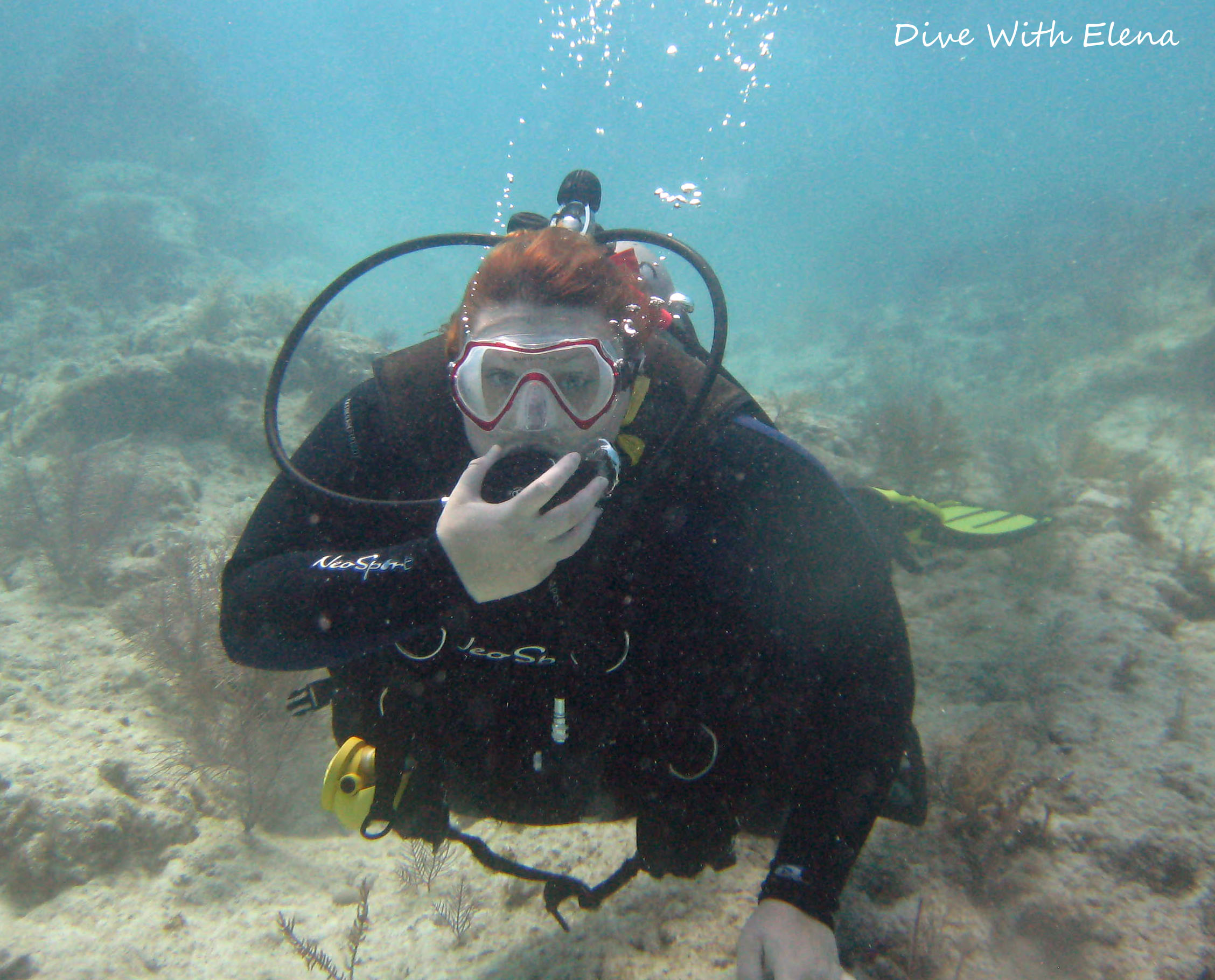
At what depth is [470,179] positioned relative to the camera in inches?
3408

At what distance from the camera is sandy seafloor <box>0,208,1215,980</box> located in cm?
209

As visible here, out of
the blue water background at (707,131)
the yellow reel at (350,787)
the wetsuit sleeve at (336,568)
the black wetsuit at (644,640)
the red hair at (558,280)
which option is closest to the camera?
the wetsuit sleeve at (336,568)

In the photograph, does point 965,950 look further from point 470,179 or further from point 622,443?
point 470,179

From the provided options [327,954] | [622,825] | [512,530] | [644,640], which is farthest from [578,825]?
[512,530]

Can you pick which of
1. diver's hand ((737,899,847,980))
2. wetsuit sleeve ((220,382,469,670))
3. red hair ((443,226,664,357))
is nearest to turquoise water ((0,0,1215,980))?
diver's hand ((737,899,847,980))

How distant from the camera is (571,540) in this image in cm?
140

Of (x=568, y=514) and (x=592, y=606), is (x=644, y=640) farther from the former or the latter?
(x=568, y=514)

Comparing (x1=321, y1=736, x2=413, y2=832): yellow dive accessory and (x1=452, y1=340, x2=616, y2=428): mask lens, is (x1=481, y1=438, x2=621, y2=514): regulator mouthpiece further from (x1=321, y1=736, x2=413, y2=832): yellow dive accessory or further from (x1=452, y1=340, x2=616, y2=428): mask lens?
(x1=321, y1=736, x2=413, y2=832): yellow dive accessory

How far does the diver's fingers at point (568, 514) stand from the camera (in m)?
1.31

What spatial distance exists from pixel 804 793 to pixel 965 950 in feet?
2.88

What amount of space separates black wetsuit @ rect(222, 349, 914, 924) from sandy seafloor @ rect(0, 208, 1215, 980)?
59cm

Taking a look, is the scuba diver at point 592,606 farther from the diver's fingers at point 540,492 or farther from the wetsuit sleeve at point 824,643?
the diver's fingers at point 540,492

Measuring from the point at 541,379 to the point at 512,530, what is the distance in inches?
21.7

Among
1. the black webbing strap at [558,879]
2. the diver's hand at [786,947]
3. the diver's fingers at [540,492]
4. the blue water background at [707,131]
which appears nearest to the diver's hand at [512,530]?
the diver's fingers at [540,492]
